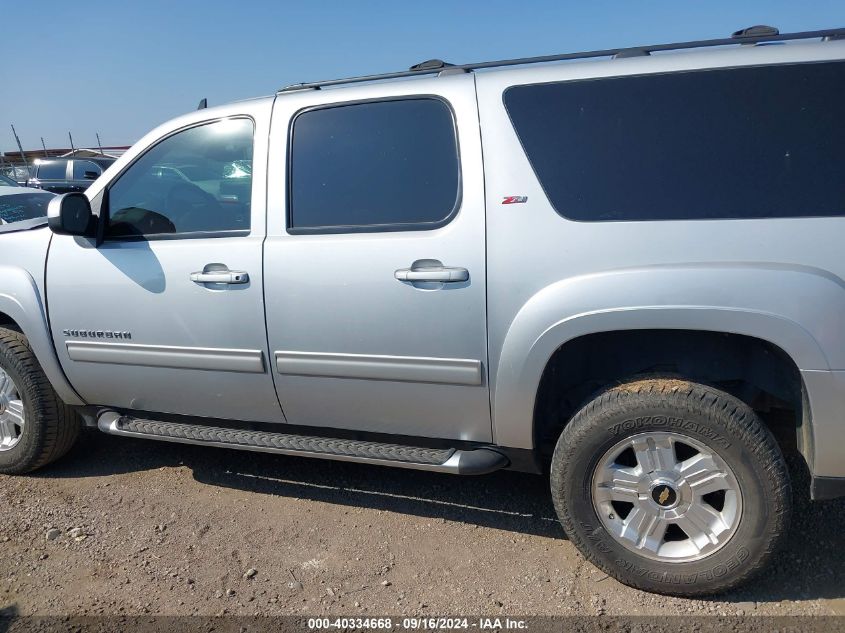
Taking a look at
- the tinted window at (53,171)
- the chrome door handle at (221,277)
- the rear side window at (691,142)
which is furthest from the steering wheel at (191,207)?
the tinted window at (53,171)

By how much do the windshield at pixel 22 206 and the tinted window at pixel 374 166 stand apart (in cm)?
586

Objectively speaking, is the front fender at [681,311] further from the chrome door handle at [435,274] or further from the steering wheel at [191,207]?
the steering wheel at [191,207]

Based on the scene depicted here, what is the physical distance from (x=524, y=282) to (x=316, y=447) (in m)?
1.24

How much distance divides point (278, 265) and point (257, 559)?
1298mm

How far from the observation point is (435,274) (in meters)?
2.66

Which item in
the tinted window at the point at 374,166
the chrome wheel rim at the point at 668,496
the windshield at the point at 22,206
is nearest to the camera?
the chrome wheel rim at the point at 668,496

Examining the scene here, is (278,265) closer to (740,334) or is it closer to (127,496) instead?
(127,496)

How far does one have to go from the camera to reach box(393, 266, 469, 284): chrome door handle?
→ 2.64 m

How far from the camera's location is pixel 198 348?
312cm

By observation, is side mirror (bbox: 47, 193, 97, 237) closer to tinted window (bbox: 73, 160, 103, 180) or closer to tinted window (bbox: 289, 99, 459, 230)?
tinted window (bbox: 289, 99, 459, 230)

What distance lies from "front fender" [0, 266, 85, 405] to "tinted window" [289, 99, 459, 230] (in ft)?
4.94

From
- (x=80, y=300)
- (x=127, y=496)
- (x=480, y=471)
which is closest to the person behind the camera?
(x=480, y=471)

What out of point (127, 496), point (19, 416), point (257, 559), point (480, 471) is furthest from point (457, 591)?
point (19, 416)

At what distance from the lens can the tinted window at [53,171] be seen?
1523cm
